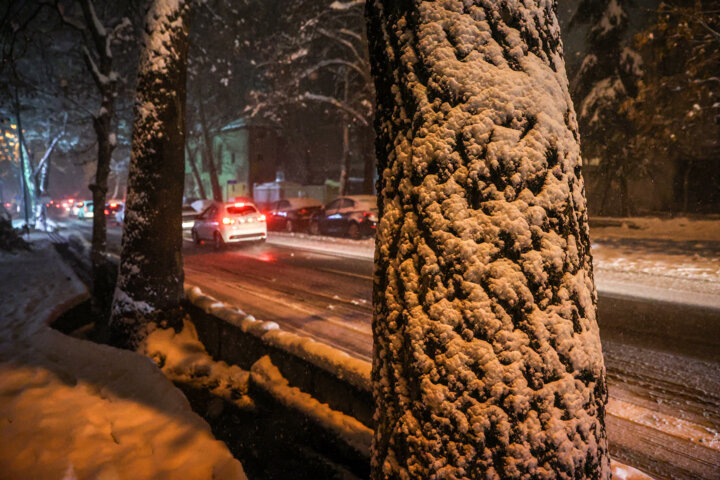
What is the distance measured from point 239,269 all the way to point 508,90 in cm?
1054

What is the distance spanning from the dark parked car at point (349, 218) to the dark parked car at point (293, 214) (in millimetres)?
1401

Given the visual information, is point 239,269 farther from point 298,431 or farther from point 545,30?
point 545,30

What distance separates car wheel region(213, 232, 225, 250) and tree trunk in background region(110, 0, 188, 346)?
997cm

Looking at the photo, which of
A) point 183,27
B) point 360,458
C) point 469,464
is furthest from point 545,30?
point 183,27

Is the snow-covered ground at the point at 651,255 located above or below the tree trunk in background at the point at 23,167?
below

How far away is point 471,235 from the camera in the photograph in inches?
49.6

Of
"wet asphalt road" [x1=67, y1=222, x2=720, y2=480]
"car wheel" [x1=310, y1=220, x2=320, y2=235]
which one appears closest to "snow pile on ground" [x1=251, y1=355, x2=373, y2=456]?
"wet asphalt road" [x1=67, y1=222, x2=720, y2=480]

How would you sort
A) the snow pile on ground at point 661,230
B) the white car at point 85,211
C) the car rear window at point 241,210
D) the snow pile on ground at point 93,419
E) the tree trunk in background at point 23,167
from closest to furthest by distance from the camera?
the snow pile on ground at point 93,419 → the tree trunk in background at point 23,167 → the snow pile on ground at point 661,230 → the car rear window at point 241,210 → the white car at point 85,211

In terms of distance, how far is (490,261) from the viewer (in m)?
1.24

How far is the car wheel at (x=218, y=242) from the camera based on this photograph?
15.2 meters

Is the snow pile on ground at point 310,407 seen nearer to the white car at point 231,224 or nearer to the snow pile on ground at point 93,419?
the snow pile on ground at point 93,419

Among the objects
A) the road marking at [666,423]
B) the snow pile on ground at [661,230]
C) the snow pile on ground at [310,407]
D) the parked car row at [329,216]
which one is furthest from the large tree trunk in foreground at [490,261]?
the snow pile on ground at [661,230]

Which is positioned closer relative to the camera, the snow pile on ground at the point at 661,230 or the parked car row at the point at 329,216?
the snow pile on ground at the point at 661,230

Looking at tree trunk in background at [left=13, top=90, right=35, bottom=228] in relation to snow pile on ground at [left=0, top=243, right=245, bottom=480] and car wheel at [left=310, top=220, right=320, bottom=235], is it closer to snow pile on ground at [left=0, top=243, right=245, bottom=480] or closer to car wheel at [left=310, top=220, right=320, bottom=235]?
snow pile on ground at [left=0, top=243, right=245, bottom=480]
